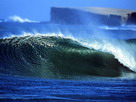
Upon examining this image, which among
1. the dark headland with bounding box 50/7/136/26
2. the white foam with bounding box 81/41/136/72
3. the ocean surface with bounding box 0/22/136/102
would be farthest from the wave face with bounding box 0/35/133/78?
the dark headland with bounding box 50/7/136/26

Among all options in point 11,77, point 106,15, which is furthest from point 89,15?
point 11,77

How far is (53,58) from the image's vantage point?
35.2 feet

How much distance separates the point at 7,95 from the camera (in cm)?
735

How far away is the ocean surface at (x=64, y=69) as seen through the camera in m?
7.56

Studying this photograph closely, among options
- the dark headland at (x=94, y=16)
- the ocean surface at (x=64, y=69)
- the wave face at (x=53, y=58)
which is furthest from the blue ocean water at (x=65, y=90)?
the dark headland at (x=94, y=16)

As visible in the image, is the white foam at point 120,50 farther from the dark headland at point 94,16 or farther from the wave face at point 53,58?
the dark headland at point 94,16

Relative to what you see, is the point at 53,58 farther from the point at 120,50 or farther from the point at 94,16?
the point at 94,16

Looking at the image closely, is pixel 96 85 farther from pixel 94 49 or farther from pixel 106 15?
pixel 106 15

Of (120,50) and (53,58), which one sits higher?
(120,50)

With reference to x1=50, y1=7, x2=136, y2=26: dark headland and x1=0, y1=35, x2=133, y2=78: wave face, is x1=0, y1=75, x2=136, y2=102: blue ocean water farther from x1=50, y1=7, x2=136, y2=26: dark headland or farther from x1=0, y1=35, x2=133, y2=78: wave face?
x1=50, y1=7, x2=136, y2=26: dark headland

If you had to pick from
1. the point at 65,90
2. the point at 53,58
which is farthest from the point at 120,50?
the point at 65,90

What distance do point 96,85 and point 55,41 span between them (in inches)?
142

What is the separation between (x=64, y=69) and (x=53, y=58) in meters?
0.74

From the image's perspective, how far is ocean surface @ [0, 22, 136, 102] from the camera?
24.8 feet
